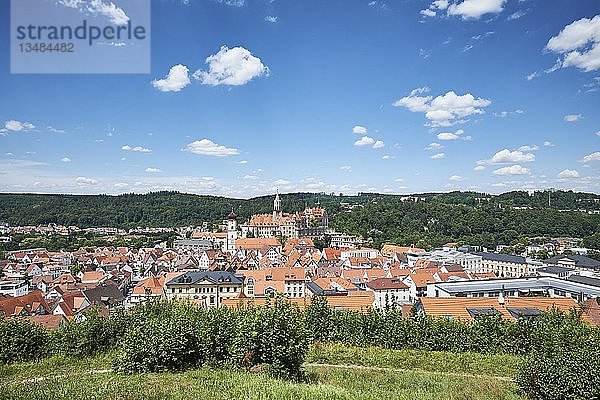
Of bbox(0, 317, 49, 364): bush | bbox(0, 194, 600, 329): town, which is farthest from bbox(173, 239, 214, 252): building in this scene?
bbox(0, 317, 49, 364): bush

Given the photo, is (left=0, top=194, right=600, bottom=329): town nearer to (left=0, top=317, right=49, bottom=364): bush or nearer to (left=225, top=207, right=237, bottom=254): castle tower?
(left=225, top=207, right=237, bottom=254): castle tower

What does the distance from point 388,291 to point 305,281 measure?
904 cm

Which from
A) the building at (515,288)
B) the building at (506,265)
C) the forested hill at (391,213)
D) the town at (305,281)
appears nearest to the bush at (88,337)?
the town at (305,281)

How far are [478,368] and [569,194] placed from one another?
15275 centimetres

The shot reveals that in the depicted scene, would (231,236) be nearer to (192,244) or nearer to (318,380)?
(192,244)

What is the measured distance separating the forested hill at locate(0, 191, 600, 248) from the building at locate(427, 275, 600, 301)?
1719 inches

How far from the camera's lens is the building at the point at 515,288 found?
1683 inches

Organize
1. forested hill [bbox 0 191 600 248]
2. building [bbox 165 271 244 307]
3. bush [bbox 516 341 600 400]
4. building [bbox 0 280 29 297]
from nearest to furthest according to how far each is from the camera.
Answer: bush [bbox 516 341 600 400] → building [bbox 165 271 244 307] → building [bbox 0 280 29 297] → forested hill [bbox 0 191 600 248]

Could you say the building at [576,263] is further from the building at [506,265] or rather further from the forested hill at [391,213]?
the forested hill at [391,213]

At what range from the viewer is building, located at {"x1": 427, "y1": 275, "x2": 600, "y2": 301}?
4275cm

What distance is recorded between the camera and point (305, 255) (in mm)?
71938

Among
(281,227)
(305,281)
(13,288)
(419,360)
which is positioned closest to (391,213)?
(281,227)

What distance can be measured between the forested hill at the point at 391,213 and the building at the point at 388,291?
152 ft

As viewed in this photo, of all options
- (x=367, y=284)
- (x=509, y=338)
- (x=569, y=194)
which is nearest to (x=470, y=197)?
(x=569, y=194)
